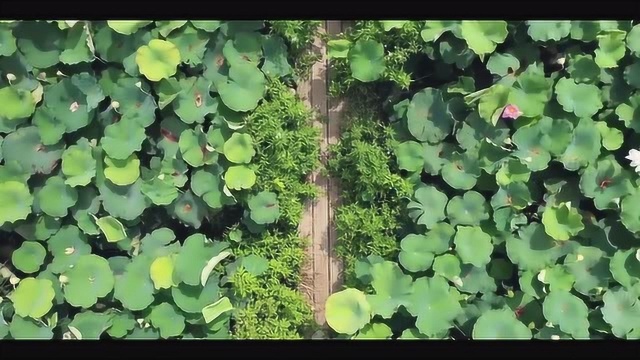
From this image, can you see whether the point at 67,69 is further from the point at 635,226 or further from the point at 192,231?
the point at 635,226

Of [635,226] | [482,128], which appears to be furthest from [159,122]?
[635,226]

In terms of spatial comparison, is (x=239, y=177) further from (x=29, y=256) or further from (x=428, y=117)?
(x=29, y=256)

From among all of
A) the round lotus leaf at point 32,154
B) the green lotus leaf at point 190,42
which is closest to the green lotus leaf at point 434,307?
the green lotus leaf at point 190,42

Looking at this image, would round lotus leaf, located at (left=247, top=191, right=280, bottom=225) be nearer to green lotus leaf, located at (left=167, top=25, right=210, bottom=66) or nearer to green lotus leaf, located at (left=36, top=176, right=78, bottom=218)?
green lotus leaf, located at (left=167, top=25, right=210, bottom=66)

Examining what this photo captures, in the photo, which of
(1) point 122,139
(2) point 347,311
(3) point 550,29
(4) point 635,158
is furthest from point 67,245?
(4) point 635,158

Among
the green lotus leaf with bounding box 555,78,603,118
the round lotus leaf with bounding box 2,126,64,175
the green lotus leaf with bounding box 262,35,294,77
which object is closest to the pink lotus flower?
the green lotus leaf with bounding box 555,78,603,118
